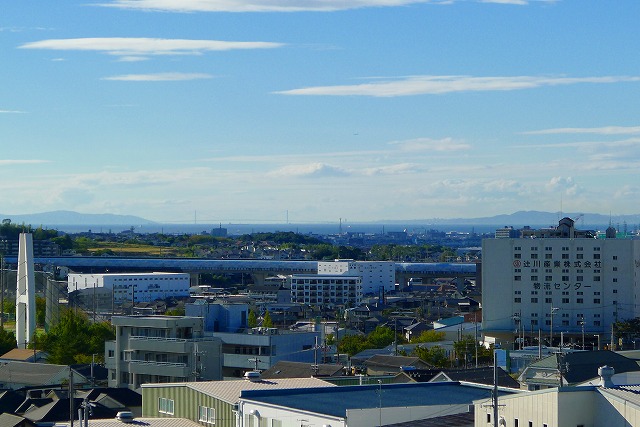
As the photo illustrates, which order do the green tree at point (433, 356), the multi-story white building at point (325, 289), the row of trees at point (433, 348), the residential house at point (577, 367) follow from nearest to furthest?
the residential house at point (577, 367)
the green tree at point (433, 356)
the row of trees at point (433, 348)
the multi-story white building at point (325, 289)

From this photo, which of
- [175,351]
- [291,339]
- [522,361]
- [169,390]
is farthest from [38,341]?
[169,390]

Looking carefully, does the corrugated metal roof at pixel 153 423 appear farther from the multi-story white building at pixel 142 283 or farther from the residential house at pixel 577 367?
the multi-story white building at pixel 142 283

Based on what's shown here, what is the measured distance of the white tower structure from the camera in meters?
45.4

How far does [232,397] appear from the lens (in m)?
16.0

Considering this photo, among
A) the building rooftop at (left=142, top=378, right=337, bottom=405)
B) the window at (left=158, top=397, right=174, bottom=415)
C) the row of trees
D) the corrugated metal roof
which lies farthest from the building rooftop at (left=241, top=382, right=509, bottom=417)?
the row of trees

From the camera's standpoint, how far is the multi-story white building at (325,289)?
293 ft

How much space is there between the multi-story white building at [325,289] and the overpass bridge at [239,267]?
23909 millimetres

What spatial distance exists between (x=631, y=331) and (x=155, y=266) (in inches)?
3323

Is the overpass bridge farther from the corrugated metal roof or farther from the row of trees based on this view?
the corrugated metal roof

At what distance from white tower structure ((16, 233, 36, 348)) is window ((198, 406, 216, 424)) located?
95.0ft

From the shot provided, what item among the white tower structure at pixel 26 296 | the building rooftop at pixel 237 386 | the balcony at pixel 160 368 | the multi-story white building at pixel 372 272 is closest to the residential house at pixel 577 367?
the building rooftop at pixel 237 386

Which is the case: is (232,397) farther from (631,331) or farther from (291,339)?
(631,331)

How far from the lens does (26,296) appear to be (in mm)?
46562

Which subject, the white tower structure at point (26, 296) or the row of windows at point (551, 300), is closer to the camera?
the white tower structure at point (26, 296)
